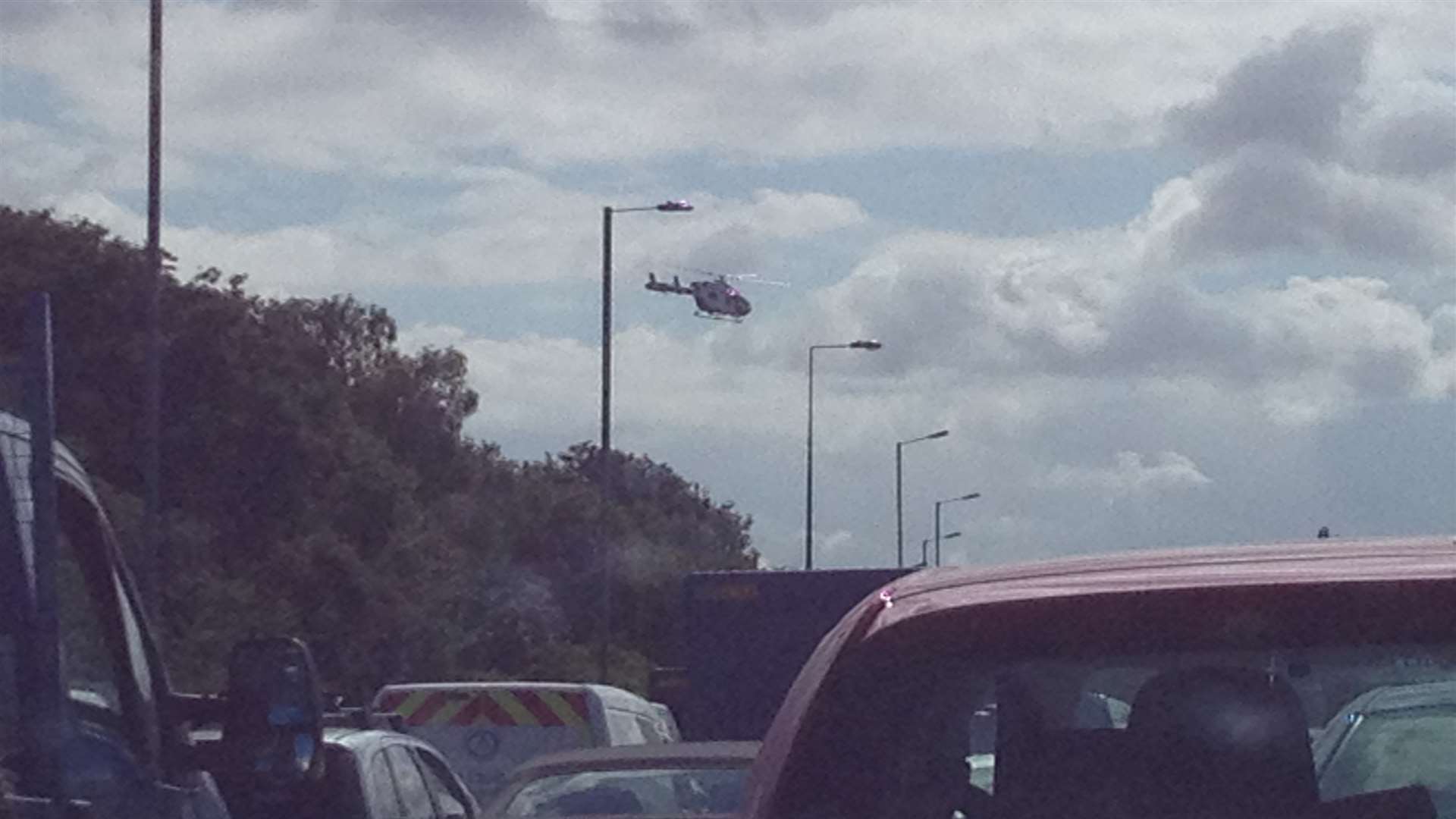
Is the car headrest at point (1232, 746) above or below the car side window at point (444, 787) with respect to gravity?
above

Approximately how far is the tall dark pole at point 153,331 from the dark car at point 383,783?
562 inches

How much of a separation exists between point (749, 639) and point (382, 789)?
40.0 ft

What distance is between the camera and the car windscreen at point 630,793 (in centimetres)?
1192

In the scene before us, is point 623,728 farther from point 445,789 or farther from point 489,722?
point 445,789

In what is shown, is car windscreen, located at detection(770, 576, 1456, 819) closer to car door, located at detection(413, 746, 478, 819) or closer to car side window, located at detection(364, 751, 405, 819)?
car side window, located at detection(364, 751, 405, 819)

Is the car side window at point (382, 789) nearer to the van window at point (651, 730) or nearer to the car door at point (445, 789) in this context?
the car door at point (445, 789)

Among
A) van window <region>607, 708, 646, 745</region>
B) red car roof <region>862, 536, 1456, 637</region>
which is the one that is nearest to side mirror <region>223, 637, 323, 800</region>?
red car roof <region>862, 536, 1456, 637</region>

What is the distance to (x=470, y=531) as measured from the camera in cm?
6675

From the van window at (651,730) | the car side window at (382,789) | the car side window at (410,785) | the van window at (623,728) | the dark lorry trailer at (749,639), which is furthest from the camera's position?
the dark lorry trailer at (749,639)

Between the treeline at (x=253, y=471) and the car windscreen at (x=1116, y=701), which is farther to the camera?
the treeline at (x=253, y=471)

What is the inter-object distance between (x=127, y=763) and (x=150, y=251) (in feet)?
77.4

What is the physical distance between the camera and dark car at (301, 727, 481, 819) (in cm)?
1212

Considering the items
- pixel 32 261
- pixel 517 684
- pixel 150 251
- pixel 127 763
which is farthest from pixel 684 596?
pixel 32 261

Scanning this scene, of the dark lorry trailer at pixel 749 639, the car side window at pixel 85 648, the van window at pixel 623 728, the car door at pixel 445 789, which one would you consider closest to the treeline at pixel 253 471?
the dark lorry trailer at pixel 749 639
